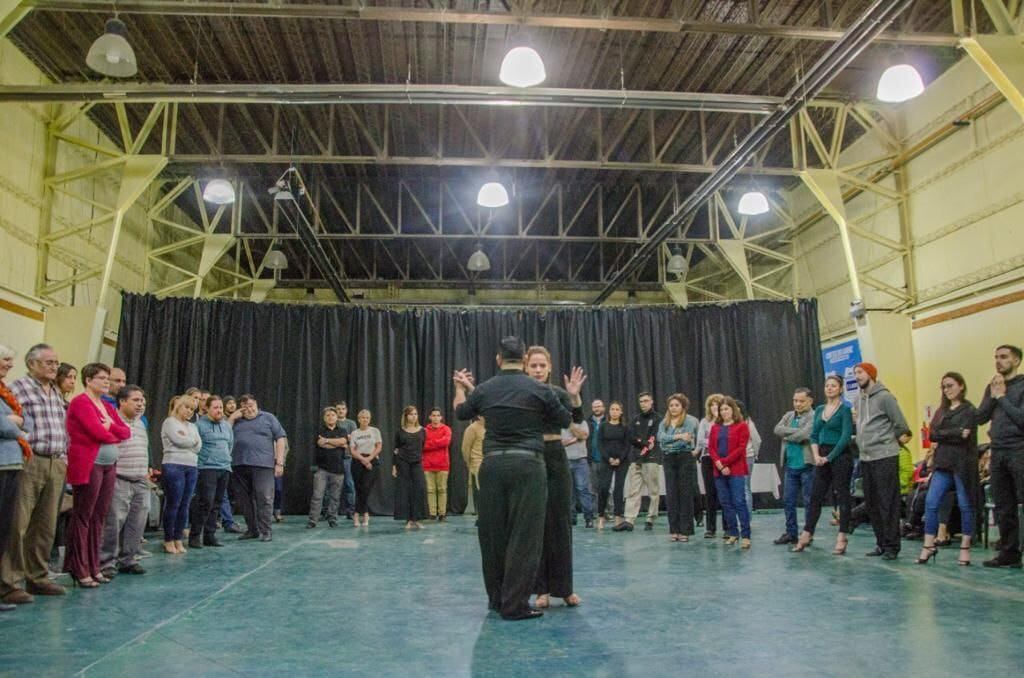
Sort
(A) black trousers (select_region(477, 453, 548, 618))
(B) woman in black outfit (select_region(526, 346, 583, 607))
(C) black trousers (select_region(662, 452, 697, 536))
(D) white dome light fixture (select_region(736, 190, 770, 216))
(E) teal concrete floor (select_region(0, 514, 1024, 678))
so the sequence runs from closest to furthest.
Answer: (E) teal concrete floor (select_region(0, 514, 1024, 678)), (A) black trousers (select_region(477, 453, 548, 618)), (B) woman in black outfit (select_region(526, 346, 583, 607)), (C) black trousers (select_region(662, 452, 697, 536)), (D) white dome light fixture (select_region(736, 190, 770, 216))

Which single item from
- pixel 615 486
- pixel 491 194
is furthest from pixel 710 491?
pixel 491 194

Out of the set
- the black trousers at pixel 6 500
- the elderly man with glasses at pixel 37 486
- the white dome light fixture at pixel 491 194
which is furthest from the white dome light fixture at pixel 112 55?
the white dome light fixture at pixel 491 194

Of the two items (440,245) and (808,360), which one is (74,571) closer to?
(808,360)

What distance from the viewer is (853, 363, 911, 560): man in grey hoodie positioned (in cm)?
509

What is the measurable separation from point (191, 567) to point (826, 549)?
473 centimetres

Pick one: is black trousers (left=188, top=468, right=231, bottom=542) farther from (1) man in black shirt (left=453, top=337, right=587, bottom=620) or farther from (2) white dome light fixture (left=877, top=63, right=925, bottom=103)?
(2) white dome light fixture (left=877, top=63, right=925, bottom=103)

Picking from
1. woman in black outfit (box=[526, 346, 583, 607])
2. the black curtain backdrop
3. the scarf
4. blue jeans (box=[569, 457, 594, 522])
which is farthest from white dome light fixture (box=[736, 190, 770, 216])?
the scarf

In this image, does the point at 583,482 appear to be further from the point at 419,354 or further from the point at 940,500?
the point at 419,354

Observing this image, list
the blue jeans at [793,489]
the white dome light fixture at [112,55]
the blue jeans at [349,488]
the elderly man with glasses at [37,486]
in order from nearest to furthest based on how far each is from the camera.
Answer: the elderly man with glasses at [37,486], the white dome light fixture at [112,55], the blue jeans at [793,489], the blue jeans at [349,488]

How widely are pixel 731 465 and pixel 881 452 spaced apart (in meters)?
1.19

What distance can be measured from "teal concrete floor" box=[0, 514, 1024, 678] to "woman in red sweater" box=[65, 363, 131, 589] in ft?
0.80

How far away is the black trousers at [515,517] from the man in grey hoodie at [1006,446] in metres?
3.23

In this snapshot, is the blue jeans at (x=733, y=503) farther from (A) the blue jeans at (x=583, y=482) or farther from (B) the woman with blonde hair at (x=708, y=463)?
(A) the blue jeans at (x=583, y=482)

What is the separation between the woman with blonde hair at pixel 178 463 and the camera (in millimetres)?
5574
